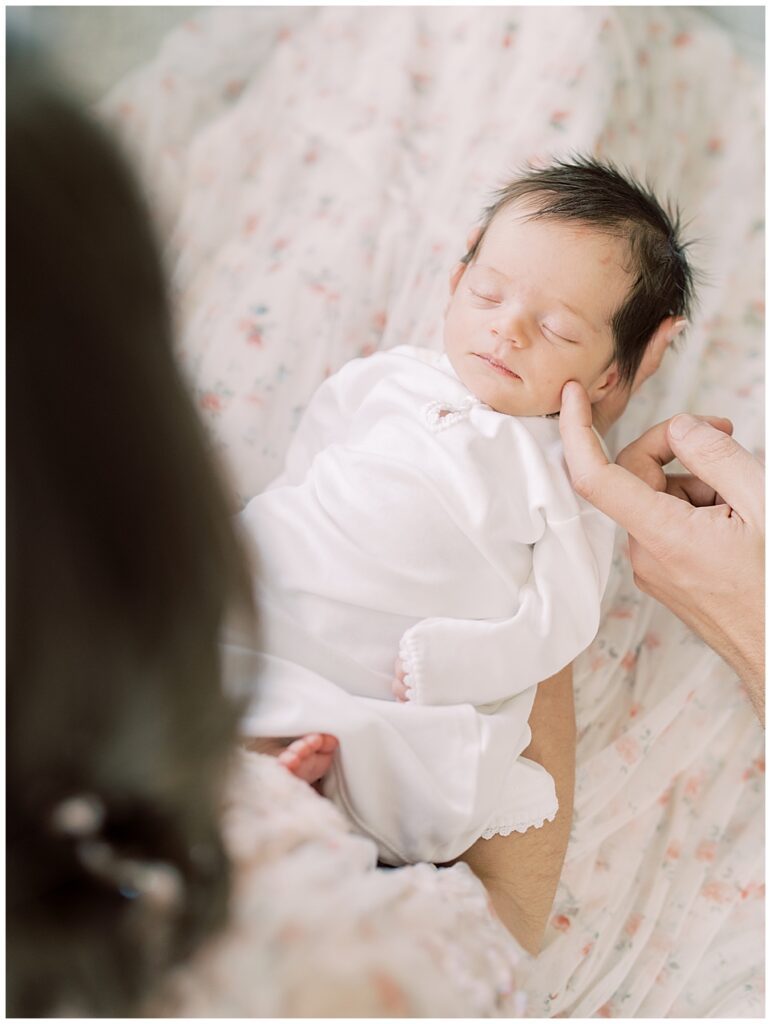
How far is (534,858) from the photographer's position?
1.16 m

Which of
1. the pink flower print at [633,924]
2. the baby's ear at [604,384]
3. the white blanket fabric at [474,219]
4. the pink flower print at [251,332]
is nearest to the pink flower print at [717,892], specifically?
the white blanket fabric at [474,219]

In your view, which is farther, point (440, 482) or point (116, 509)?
point (440, 482)

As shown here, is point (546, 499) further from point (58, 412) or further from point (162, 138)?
point (162, 138)

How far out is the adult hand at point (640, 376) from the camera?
134cm

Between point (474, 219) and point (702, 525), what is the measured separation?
78 cm

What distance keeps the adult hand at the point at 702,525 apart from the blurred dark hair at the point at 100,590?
2.25 feet

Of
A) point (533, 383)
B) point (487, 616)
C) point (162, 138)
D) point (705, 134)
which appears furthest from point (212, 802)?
point (705, 134)

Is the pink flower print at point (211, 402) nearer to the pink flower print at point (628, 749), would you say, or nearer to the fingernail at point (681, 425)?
the fingernail at point (681, 425)

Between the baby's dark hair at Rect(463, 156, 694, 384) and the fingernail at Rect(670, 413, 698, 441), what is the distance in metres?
0.11

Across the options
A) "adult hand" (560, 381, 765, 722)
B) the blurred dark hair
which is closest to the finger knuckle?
"adult hand" (560, 381, 765, 722)

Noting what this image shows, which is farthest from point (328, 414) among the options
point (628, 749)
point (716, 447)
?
point (628, 749)

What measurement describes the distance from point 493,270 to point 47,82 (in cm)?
70

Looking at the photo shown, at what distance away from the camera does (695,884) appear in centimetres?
138

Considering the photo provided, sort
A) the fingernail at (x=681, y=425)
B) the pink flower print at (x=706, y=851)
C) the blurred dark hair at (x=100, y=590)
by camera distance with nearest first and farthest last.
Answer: the blurred dark hair at (x=100, y=590), the fingernail at (x=681, y=425), the pink flower print at (x=706, y=851)
